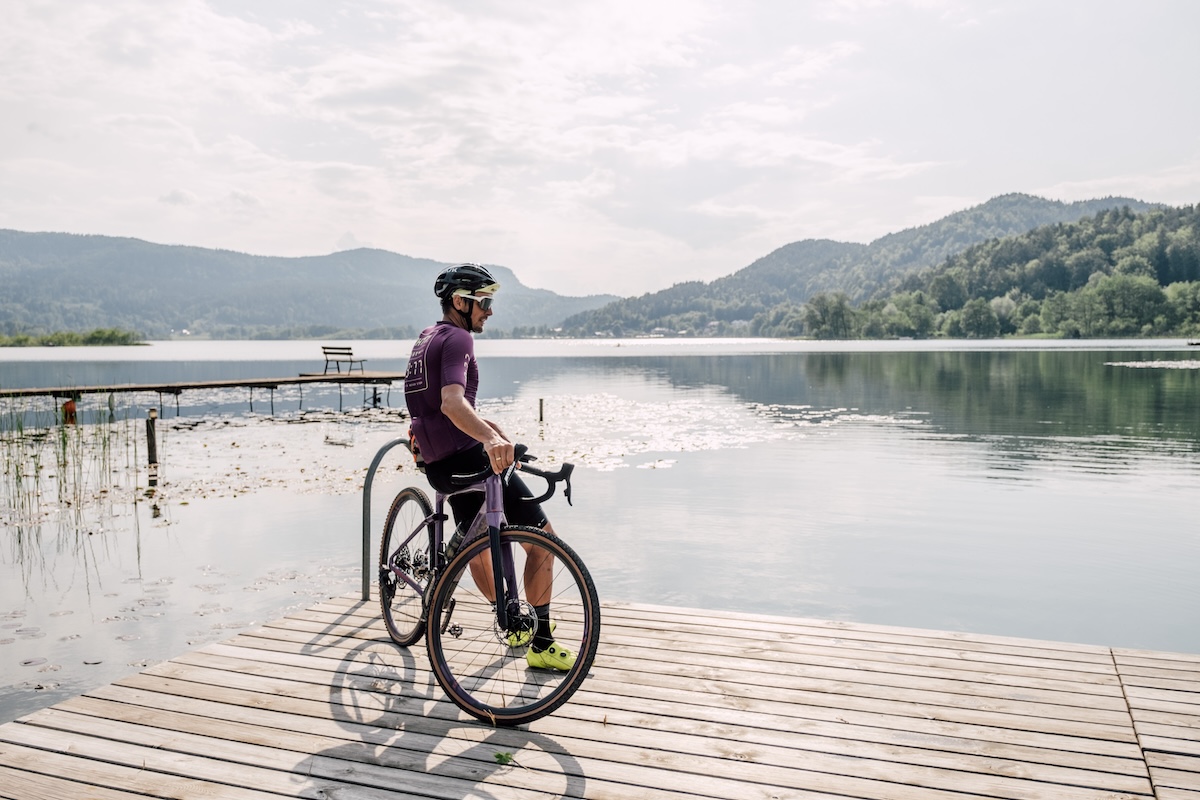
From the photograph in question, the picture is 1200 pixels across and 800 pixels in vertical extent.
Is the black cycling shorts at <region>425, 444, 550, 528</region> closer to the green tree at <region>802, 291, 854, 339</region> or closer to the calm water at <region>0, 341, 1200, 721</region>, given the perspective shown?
the calm water at <region>0, 341, 1200, 721</region>

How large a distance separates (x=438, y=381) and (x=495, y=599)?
1250mm

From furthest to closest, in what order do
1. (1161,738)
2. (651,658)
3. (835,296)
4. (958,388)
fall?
(835,296) → (958,388) → (651,658) → (1161,738)

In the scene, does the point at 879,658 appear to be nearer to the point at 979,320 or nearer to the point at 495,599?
the point at 495,599

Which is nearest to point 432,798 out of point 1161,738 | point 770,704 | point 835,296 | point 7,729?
point 770,704

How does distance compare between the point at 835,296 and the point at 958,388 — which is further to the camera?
the point at 835,296

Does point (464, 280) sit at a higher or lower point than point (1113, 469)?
higher

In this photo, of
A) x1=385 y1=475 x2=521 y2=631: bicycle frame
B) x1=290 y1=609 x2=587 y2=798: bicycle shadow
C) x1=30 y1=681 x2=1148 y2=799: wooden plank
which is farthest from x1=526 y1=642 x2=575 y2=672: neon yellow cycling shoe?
x1=30 y1=681 x2=1148 y2=799: wooden plank

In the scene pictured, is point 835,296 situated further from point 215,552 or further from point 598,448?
point 215,552

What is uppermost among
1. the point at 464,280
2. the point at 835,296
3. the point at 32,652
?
the point at 835,296

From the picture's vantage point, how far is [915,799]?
374 cm

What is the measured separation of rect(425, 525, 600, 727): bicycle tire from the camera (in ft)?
14.5

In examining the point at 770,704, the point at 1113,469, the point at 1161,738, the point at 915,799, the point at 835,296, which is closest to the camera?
the point at 915,799

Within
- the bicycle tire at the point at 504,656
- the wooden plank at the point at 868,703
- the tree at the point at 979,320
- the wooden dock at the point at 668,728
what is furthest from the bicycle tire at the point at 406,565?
the tree at the point at 979,320

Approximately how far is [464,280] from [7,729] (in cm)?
339
